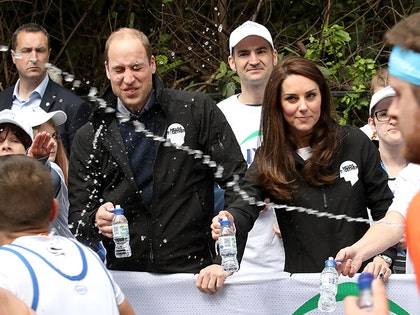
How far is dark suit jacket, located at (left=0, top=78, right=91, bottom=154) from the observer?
24.2ft

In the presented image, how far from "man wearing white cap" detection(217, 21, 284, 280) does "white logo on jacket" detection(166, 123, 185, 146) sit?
1.49 feet

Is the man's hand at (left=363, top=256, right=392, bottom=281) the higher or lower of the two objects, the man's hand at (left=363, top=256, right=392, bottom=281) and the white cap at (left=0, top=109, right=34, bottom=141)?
the lower

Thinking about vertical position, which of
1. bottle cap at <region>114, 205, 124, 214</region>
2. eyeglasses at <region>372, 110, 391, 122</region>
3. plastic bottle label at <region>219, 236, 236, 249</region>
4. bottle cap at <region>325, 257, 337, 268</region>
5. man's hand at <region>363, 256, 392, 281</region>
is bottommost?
man's hand at <region>363, 256, 392, 281</region>

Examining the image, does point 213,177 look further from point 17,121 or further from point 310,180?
point 17,121

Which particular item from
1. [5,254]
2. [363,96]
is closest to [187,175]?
[5,254]

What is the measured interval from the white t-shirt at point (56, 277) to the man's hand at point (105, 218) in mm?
1438

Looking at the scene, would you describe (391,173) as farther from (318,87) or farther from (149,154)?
(149,154)

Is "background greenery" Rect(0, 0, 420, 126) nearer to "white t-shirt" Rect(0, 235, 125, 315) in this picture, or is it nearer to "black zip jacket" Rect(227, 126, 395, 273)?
"black zip jacket" Rect(227, 126, 395, 273)

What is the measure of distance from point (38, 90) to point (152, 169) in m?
2.18

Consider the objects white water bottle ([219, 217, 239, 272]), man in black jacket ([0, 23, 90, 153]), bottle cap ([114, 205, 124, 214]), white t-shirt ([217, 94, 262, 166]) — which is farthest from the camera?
man in black jacket ([0, 23, 90, 153])

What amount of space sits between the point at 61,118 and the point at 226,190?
1481mm

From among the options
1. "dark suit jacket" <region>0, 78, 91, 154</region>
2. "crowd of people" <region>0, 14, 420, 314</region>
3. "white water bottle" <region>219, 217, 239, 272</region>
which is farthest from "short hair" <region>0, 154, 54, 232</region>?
"dark suit jacket" <region>0, 78, 91, 154</region>

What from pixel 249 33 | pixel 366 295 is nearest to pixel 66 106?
pixel 249 33

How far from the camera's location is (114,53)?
20.3ft
